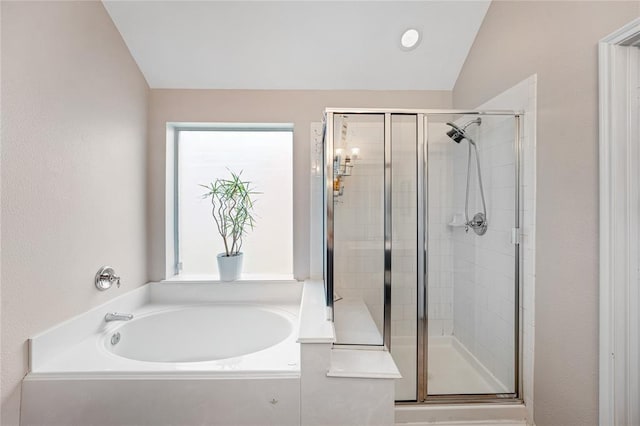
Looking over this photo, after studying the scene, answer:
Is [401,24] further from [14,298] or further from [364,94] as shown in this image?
[14,298]

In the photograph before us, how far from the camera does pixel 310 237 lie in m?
2.43

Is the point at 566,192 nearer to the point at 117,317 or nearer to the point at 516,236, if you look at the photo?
the point at 516,236

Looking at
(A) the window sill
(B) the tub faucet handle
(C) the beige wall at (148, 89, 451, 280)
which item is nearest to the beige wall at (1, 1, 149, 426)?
(B) the tub faucet handle

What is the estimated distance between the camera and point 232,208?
2.43 metres

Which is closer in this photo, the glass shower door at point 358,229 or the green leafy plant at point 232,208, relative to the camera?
the glass shower door at point 358,229

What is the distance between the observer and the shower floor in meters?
1.69

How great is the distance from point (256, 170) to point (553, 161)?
2.01 m

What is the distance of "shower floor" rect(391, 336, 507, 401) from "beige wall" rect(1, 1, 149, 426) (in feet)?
6.00

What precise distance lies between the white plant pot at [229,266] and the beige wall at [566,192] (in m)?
1.96

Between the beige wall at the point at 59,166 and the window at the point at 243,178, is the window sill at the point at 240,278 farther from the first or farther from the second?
the beige wall at the point at 59,166

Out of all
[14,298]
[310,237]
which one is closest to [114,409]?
[14,298]

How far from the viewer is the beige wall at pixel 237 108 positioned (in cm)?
238

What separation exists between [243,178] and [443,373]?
79.0 inches

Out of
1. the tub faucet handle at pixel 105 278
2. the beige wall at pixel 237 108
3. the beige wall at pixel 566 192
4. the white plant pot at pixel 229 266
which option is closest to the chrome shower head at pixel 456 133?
the beige wall at pixel 566 192
